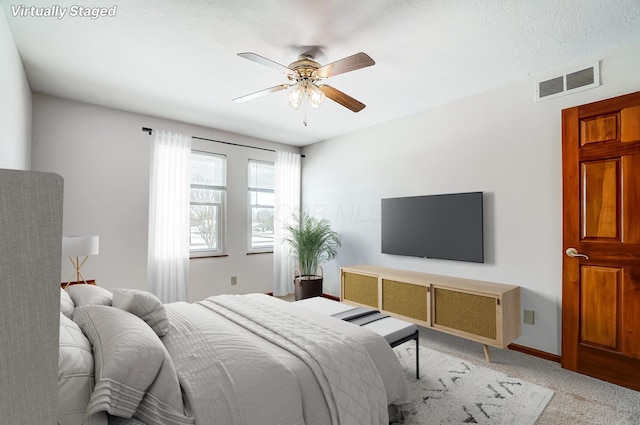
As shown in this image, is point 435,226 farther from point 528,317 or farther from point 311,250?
point 311,250

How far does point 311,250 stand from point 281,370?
328 centimetres

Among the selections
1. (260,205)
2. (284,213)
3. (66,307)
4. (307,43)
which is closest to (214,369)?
(66,307)

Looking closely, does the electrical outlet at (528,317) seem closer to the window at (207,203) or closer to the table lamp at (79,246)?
the window at (207,203)

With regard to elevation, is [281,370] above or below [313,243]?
below

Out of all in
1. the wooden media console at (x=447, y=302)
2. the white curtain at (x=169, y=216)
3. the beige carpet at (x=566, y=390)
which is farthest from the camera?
the white curtain at (x=169, y=216)

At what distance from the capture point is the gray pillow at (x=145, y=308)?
1.68m

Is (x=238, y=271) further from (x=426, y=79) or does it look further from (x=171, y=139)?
(x=426, y=79)

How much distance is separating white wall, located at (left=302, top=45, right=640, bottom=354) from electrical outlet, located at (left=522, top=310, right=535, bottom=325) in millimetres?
47

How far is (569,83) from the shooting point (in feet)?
8.91

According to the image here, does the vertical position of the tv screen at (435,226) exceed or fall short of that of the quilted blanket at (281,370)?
it exceeds it

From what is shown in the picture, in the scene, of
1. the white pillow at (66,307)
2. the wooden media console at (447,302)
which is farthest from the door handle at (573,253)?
the white pillow at (66,307)

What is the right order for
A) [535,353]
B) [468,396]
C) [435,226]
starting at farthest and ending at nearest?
[435,226]
[535,353]
[468,396]

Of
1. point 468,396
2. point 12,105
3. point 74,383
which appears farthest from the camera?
point 12,105

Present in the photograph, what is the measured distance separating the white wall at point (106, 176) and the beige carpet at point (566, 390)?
3.51 meters
